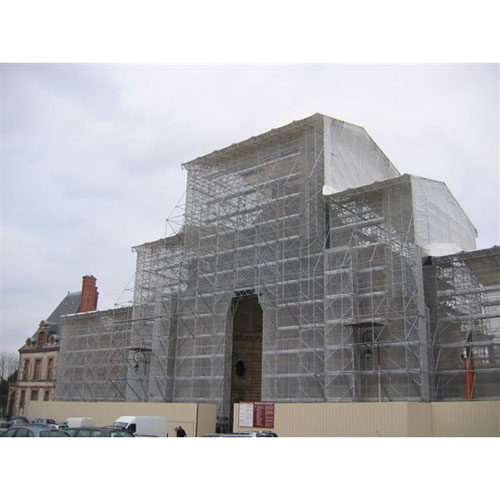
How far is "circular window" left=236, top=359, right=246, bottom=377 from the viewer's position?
1561 inches

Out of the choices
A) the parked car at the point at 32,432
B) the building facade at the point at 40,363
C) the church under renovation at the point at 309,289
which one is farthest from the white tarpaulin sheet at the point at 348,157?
the building facade at the point at 40,363

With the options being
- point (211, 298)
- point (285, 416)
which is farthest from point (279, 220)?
point (285, 416)

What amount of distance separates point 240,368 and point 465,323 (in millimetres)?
17048

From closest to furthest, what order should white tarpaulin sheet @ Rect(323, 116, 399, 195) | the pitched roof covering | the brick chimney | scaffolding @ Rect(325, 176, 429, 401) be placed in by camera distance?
scaffolding @ Rect(325, 176, 429, 401) → white tarpaulin sheet @ Rect(323, 116, 399, 195) → the brick chimney → the pitched roof covering

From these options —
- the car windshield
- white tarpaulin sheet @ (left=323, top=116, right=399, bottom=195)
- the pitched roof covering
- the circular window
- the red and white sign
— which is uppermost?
white tarpaulin sheet @ (left=323, top=116, right=399, bottom=195)

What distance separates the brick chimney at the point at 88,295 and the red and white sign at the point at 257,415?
107ft

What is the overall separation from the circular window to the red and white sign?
11.1 metres

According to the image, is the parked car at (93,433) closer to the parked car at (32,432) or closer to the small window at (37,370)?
the parked car at (32,432)

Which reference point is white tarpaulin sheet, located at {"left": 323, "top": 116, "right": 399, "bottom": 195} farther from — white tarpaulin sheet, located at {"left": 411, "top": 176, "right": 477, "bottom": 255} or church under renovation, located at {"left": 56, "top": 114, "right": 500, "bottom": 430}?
white tarpaulin sheet, located at {"left": 411, "top": 176, "right": 477, "bottom": 255}

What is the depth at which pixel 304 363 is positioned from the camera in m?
29.0

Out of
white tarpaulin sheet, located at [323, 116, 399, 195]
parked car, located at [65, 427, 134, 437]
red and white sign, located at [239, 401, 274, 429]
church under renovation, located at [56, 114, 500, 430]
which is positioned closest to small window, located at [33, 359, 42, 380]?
church under renovation, located at [56, 114, 500, 430]

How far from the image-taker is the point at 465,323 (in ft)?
89.5

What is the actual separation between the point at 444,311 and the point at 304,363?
7.14m

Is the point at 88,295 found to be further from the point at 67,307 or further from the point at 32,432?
the point at 32,432
